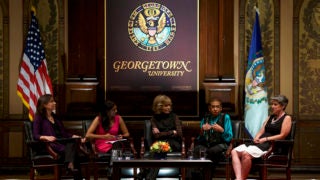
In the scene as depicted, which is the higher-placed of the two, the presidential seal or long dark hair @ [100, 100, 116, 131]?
the presidential seal

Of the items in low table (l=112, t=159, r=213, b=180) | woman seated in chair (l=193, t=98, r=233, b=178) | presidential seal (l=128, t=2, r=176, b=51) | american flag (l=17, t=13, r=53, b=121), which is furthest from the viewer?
presidential seal (l=128, t=2, r=176, b=51)

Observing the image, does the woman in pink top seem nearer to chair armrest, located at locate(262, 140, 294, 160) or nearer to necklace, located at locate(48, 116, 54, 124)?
necklace, located at locate(48, 116, 54, 124)

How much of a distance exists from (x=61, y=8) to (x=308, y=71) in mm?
3741

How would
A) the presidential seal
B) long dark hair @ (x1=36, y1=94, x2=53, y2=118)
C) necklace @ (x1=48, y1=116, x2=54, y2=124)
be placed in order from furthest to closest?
the presidential seal
necklace @ (x1=48, y1=116, x2=54, y2=124)
long dark hair @ (x1=36, y1=94, x2=53, y2=118)

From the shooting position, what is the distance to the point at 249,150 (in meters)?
8.11

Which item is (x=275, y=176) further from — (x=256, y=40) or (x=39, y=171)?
(x=39, y=171)

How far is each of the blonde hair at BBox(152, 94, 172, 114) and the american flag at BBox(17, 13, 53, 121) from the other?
1497 millimetres

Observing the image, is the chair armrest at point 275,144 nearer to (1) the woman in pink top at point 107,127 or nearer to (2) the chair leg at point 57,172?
(1) the woman in pink top at point 107,127

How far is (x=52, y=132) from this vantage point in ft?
27.1

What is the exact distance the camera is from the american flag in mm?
9023

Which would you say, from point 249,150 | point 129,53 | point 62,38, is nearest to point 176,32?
point 129,53

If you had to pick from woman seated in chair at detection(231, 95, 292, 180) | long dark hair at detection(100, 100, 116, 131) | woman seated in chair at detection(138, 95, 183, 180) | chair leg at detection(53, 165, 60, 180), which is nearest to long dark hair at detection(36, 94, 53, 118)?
chair leg at detection(53, 165, 60, 180)

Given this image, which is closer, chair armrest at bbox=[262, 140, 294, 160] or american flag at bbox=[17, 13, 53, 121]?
chair armrest at bbox=[262, 140, 294, 160]

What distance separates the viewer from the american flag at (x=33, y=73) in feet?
29.6
